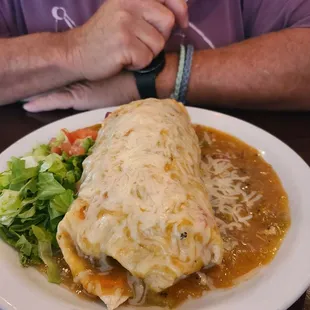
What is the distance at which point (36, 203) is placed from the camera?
1364 mm

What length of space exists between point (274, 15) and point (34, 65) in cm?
112

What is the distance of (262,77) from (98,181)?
1.01 meters

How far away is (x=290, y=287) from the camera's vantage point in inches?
43.9

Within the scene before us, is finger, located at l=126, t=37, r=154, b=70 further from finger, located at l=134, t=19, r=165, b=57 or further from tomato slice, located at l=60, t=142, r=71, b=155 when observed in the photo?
tomato slice, located at l=60, t=142, r=71, b=155

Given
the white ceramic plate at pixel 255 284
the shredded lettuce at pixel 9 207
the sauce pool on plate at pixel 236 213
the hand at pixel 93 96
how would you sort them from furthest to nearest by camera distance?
the hand at pixel 93 96, the shredded lettuce at pixel 9 207, the sauce pool on plate at pixel 236 213, the white ceramic plate at pixel 255 284

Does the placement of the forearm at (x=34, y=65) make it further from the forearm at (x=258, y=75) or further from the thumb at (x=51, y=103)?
the forearm at (x=258, y=75)

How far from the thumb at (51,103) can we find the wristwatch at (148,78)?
1.00 ft

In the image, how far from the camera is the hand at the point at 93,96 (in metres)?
2.02

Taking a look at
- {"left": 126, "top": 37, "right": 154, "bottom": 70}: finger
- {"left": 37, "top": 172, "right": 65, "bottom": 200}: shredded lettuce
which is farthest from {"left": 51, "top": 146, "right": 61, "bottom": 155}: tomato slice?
{"left": 126, "top": 37, "right": 154, "bottom": 70}: finger

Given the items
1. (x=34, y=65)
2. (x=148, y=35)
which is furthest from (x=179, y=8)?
(x=34, y=65)

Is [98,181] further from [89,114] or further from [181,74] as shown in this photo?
[181,74]

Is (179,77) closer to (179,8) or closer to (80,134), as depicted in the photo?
(179,8)

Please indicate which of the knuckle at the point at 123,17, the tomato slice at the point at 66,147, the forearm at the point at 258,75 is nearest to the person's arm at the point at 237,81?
the forearm at the point at 258,75

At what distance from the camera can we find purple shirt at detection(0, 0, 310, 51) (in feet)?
7.09
